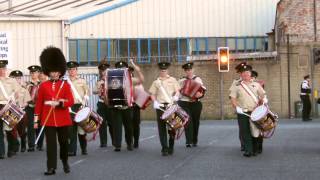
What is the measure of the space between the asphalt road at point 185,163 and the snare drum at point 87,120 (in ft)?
1.92

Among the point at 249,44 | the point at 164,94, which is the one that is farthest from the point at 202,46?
the point at 164,94

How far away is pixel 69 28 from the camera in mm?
41125

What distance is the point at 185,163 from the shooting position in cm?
1365

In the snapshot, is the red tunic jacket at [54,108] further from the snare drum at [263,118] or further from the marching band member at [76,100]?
the snare drum at [263,118]

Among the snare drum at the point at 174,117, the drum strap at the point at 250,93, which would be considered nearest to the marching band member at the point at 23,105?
the snare drum at the point at 174,117

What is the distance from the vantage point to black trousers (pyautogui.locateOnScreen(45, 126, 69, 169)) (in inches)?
480

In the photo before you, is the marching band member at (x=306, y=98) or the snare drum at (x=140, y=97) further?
the marching band member at (x=306, y=98)

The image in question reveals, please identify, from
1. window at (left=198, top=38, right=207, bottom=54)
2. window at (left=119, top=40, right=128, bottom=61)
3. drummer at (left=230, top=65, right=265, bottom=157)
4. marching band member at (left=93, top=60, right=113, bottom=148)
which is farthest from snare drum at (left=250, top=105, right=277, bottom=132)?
window at (left=198, top=38, right=207, bottom=54)

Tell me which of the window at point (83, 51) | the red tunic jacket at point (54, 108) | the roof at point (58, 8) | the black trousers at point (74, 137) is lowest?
the black trousers at point (74, 137)

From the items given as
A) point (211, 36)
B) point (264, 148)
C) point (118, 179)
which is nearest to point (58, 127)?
point (118, 179)

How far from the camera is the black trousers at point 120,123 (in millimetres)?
16328

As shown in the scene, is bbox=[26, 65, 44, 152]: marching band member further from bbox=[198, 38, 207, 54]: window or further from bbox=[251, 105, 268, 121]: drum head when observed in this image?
bbox=[198, 38, 207, 54]: window

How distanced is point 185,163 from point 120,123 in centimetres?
317

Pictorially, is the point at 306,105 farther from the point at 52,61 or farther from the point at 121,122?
the point at 52,61
